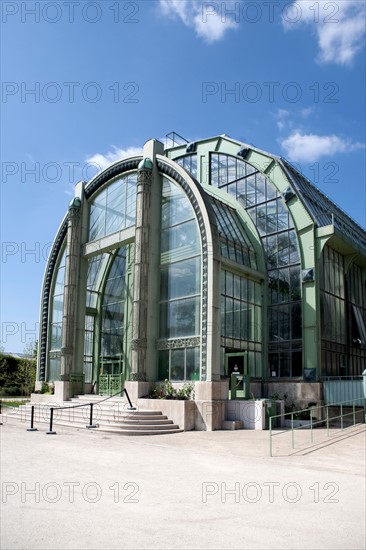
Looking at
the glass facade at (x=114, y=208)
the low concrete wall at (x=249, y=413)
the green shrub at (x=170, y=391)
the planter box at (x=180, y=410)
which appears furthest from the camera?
the glass facade at (x=114, y=208)

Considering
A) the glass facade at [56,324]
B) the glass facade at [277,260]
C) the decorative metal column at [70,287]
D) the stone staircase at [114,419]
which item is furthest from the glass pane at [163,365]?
the glass facade at [56,324]

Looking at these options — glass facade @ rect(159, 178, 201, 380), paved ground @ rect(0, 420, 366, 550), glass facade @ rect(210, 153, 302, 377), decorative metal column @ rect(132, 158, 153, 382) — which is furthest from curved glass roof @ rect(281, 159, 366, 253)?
paved ground @ rect(0, 420, 366, 550)

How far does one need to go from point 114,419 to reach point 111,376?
7797mm

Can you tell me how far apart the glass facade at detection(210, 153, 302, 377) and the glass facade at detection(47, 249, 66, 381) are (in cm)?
1235

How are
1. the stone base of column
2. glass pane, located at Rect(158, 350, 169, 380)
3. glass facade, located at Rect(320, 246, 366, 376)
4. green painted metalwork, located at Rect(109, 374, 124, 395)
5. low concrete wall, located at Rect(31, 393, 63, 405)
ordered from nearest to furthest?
the stone base of column
glass pane, located at Rect(158, 350, 169, 380)
glass facade, located at Rect(320, 246, 366, 376)
green painted metalwork, located at Rect(109, 374, 124, 395)
low concrete wall, located at Rect(31, 393, 63, 405)

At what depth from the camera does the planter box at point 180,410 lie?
20891mm

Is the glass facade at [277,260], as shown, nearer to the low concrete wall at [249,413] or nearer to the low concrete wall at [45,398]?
the low concrete wall at [249,413]

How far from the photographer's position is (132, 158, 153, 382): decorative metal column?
24.2 meters

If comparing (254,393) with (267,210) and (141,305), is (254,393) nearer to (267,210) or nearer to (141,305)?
(141,305)

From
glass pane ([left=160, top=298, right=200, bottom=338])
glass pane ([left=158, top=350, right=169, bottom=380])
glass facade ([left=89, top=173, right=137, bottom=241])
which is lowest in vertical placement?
glass pane ([left=158, top=350, right=169, bottom=380])

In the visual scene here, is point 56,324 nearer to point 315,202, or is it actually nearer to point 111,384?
point 111,384

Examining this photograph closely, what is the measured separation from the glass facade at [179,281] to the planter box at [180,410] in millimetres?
1948

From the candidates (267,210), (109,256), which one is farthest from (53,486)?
(109,256)

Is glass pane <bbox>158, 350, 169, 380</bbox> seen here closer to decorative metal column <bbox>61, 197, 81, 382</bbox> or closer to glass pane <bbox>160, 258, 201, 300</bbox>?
glass pane <bbox>160, 258, 201, 300</bbox>
